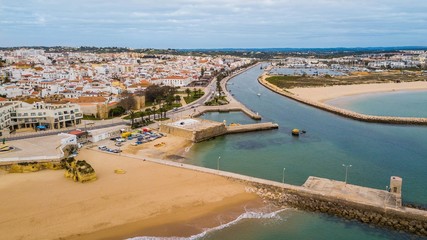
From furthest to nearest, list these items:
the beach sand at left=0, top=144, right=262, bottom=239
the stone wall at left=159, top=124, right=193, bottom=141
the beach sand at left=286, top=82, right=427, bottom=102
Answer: the beach sand at left=286, top=82, right=427, bottom=102, the stone wall at left=159, top=124, right=193, bottom=141, the beach sand at left=0, top=144, right=262, bottom=239

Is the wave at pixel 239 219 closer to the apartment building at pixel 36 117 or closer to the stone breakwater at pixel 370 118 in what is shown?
the apartment building at pixel 36 117

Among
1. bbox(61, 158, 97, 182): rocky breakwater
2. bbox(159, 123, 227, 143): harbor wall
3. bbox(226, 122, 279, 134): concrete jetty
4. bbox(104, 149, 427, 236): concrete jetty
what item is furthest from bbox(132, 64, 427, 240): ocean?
bbox(61, 158, 97, 182): rocky breakwater

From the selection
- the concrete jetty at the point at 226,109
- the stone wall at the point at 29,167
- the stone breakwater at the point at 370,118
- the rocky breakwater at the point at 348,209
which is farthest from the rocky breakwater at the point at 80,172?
the stone breakwater at the point at 370,118

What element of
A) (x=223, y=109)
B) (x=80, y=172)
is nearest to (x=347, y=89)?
(x=223, y=109)

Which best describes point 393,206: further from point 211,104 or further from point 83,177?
point 211,104

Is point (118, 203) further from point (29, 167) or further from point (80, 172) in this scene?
point (29, 167)

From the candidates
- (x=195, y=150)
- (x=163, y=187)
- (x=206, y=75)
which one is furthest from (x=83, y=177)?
(x=206, y=75)

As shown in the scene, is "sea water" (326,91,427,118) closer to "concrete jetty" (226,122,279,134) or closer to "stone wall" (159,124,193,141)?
"concrete jetty" (226,122,279,134)
